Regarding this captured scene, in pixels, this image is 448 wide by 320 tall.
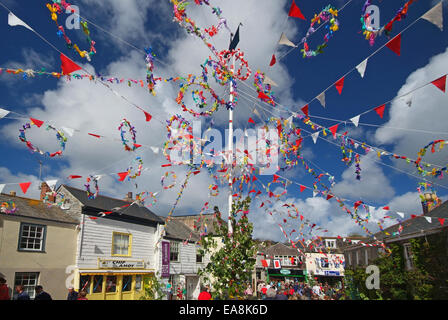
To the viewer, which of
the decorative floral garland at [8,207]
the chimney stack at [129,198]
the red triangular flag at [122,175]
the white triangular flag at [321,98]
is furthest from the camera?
the chimney stack at [129,198]

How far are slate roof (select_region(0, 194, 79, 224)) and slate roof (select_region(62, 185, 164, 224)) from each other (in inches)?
39.8

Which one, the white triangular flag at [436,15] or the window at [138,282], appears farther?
the window at [138,282]

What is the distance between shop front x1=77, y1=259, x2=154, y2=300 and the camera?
14.8 m

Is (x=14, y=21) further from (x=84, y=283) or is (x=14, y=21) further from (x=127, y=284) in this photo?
(x=127, y=284)

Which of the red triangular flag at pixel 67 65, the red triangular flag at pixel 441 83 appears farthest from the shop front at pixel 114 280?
the red triangular flag at pixel 441 83

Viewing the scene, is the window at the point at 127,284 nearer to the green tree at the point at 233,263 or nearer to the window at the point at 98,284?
the window at the point at 98,284

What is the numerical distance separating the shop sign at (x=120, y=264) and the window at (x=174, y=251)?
3.28 m

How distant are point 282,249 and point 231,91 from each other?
39.7 m

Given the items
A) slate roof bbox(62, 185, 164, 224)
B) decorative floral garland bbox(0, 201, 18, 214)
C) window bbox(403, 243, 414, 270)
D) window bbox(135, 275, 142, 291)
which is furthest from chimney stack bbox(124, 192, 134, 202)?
window bbox(403, 243, 414, 270)

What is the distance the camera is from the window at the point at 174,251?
21.3 metres

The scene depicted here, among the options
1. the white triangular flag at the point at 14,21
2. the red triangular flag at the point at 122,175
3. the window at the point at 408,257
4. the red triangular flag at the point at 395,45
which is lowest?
the window at the point at 408,257

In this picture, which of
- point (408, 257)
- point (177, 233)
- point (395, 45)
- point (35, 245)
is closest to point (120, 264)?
point (35, 245)

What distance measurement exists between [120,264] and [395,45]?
1647 cm

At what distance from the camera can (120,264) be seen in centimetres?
1659
